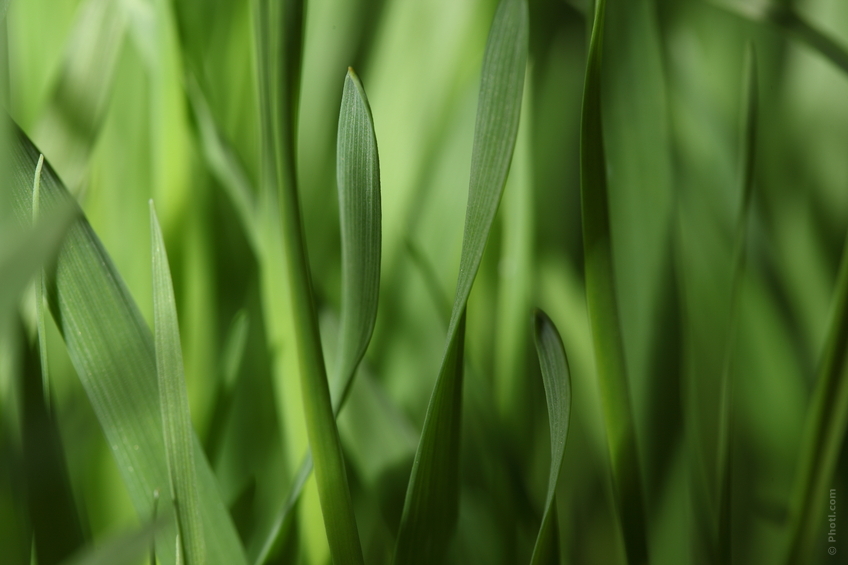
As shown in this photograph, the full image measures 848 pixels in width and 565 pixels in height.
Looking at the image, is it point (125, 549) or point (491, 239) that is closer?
point (125, 549)

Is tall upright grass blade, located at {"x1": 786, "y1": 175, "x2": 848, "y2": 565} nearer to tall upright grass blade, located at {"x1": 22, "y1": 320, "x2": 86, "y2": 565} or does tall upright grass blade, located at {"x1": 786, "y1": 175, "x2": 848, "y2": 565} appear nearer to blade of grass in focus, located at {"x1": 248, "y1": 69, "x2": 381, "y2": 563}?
blade of grass in focus, located at {"x1": 248, "y1": 69, "x2": 381, "y2": 563}

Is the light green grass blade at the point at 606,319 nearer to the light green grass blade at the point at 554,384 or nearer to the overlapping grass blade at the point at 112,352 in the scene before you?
the light green grass blade at the point at 554,384

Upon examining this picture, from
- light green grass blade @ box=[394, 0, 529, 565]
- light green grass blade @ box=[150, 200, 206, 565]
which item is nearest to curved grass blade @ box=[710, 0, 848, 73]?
light green grass blade @ box=[394, 0, 529, 565]

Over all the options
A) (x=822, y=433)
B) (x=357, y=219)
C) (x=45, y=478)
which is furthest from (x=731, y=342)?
(x=45, y=478)

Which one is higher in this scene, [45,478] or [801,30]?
[801,30]

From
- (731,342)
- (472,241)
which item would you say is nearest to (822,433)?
(731,342)

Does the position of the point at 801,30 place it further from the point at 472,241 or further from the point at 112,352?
the point at 112,352
